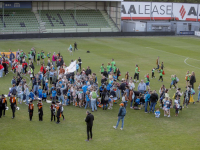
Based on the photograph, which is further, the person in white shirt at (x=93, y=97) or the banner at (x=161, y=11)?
the banner at (x=161, y=11)

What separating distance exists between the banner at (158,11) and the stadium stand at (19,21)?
66.2 feet

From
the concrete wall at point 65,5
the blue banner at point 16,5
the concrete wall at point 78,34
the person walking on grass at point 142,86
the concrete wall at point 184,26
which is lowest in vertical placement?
Result: the person walking on grass at point 142,86

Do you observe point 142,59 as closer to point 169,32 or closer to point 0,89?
point 0,89

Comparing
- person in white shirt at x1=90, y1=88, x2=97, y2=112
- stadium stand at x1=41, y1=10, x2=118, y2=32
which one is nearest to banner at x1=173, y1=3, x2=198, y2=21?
stadium stand at x1=41, y1=10, x2=118, y2=32

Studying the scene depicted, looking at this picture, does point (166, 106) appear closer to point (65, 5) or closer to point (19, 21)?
point (19, 21)

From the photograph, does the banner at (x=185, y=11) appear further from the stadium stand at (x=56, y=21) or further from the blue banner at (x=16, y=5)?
the blue banner at (x=16, y=5)

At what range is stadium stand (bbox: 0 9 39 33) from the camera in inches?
2398

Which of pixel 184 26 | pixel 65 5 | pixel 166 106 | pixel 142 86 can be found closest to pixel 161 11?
pixel 184 26

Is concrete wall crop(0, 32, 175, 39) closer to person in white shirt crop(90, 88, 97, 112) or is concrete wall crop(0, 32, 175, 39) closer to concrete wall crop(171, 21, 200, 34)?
concrete wall crop(171, 21, 200, 34)

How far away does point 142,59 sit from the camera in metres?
40.2

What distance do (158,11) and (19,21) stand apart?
31.3 m

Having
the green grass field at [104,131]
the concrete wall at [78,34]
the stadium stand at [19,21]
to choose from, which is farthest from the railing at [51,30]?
the green grass field at [104,131]

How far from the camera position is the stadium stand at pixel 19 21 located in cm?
6091

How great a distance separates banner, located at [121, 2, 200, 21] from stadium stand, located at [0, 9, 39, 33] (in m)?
20.2
